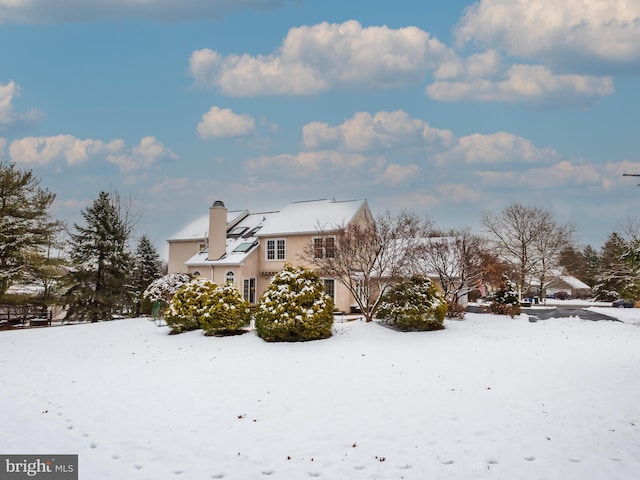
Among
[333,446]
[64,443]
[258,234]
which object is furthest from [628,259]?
[258,234]

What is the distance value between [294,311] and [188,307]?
5.99 m

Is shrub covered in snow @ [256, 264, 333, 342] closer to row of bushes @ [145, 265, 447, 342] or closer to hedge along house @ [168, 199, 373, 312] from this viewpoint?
row of bushes @ [145, 265, 447, 342]

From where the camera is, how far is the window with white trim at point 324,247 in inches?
892

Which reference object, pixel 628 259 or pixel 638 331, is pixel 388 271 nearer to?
pixel 628 259

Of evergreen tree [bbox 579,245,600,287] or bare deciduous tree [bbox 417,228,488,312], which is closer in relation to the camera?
bare deciduous tree [bbox 417,228,488,312]

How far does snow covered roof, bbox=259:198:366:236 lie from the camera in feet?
98.0

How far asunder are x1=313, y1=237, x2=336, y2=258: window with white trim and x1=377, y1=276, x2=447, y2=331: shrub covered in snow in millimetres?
3768

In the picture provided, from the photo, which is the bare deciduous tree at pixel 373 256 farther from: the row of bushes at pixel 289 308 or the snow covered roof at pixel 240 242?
the snow covered roof at pixel 240 242

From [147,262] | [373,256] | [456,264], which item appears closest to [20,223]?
[147,262]

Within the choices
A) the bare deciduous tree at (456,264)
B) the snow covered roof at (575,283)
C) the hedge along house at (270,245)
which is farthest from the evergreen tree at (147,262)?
the snow covered roof at (575,283)

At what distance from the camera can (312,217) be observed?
103 feet

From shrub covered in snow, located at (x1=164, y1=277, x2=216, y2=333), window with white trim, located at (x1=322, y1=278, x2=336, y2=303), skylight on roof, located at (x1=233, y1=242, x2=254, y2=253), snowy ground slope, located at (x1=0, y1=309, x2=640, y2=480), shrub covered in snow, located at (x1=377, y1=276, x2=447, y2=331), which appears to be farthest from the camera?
skylight on roof, located at (x1=233, y1=242, x2=254, y2=253)

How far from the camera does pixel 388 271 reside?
71.9ft

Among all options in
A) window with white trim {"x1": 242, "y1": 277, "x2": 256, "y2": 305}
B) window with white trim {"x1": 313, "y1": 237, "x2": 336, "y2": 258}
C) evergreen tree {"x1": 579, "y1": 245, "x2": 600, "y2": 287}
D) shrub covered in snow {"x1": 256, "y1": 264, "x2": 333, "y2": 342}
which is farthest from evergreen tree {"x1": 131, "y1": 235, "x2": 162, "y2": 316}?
evergreen tree {"x1": 579, "y1": 245, "x2": 600, "y2": 287}
